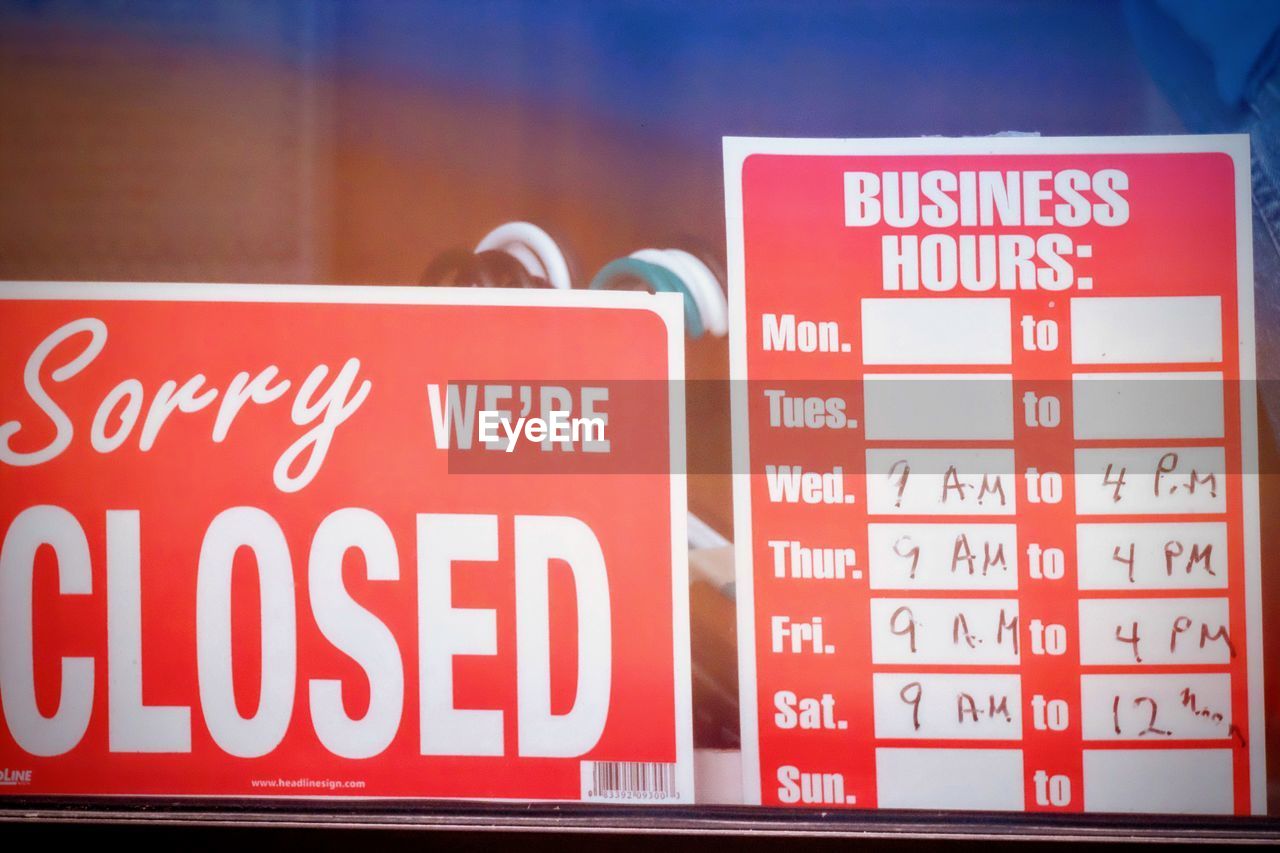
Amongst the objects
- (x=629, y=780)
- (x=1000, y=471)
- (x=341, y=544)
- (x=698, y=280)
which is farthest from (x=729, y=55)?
(x=629, y=780)

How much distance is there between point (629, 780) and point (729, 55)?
1.01m

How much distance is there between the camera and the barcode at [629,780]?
3.66 feet

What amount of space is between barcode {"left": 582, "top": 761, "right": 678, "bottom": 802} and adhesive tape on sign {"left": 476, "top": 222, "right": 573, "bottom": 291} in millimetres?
664

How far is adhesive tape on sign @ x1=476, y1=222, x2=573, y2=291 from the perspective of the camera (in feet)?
3.62

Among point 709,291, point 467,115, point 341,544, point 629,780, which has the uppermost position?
point 467,115

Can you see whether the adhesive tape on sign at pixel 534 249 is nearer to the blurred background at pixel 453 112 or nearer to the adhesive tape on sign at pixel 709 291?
the blurred background at pixel 453 112

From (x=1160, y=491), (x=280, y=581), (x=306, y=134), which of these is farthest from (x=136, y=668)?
(x=1160, y=491)

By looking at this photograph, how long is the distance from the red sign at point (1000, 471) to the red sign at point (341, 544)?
170 mm

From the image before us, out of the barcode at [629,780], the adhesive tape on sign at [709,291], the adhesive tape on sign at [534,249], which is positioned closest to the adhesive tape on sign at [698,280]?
the adhesive tape on sign at [709,291]

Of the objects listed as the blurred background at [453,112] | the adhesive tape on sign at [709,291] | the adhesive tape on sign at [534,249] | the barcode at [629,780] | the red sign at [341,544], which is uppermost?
the blurred background at [453,112]

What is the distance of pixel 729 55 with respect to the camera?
1.10 meters

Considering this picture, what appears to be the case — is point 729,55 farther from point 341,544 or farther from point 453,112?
point 341,544

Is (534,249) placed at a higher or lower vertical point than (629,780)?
higher

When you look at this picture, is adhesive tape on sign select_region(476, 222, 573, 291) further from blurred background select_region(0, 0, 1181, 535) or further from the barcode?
the barcode
